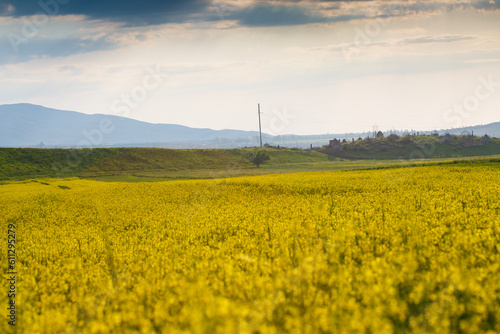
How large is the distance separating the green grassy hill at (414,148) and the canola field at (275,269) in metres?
147

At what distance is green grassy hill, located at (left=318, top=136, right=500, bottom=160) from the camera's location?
527 feet

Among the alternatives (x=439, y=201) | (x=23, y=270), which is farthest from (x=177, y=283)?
(x=439, y=201)

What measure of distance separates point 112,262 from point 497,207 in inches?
656

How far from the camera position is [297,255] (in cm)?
1145

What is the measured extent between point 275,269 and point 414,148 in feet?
577

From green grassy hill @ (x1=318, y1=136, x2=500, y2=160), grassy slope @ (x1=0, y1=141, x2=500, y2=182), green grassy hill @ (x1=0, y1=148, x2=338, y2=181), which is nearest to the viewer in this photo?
grassy slope @ (x1=0, y1=141, x2=500, y2=182)

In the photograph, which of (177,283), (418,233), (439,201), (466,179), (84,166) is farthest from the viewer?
(84,166)

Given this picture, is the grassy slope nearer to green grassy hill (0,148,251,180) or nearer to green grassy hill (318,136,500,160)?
green grassy hill (0,148,251,180)

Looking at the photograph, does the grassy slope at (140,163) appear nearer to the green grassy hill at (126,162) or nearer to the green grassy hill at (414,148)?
the green grassy hill at (126,162)

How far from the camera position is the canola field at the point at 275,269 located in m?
7.32

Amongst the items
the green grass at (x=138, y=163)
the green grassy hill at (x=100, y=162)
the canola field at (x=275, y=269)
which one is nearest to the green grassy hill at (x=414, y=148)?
the green grass at (x=138, y=163)

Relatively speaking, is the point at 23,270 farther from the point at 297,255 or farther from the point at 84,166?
the point at 84,166

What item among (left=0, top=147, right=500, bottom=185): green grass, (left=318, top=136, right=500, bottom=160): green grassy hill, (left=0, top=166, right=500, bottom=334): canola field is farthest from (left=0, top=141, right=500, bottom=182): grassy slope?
(left=0, top=166, right=500, bottom=334): canola field

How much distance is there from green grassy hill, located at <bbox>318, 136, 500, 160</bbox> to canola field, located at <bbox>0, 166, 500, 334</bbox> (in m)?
147
